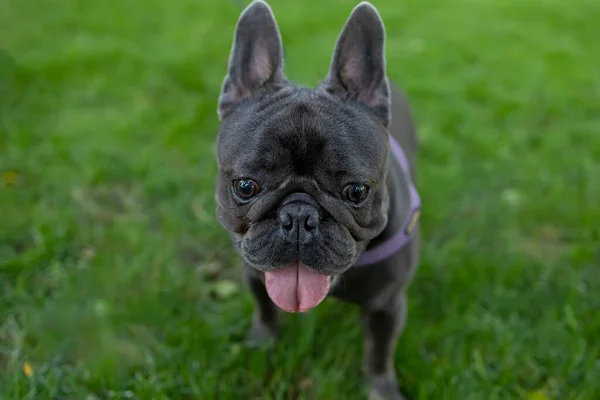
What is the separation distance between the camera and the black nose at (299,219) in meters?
1.96

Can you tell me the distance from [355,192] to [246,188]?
384 mm

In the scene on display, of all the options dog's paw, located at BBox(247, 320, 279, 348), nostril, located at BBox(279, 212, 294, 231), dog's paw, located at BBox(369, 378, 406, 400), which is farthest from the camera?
dog's paw, located at BBox(247, 320, 279, 348)

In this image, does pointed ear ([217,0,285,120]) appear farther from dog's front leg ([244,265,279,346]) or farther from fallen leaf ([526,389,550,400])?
fallen leaf ([526,389,550,400])

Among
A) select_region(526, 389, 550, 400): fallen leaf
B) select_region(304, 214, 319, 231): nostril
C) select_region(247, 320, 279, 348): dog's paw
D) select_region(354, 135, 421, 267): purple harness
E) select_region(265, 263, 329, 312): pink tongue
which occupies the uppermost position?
select_region(304, 214, 319, 231): nostril

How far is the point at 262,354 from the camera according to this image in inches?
108

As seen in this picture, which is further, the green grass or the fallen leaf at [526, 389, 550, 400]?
the green grass

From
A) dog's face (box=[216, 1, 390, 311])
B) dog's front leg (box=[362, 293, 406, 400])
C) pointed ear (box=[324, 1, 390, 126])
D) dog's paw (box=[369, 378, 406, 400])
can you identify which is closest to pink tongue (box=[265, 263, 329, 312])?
dog's face (box=[216, 1, 390, 311])

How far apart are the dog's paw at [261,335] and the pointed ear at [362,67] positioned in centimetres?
118

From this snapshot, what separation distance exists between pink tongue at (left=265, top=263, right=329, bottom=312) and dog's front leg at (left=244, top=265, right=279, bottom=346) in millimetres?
589

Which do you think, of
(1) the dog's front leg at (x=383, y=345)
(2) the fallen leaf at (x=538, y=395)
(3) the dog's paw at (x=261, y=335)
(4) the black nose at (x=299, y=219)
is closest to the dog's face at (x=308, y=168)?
(4) the black nose at (x=299, y=219)

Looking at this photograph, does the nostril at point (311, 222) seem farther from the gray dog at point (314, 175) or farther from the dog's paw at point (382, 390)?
the dog's paw at point (382, 390)

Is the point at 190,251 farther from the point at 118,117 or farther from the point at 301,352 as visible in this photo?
the point at 118,117

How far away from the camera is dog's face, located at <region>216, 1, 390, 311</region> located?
2.01m

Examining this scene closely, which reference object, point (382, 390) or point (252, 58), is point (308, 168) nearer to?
point (252, 58)
